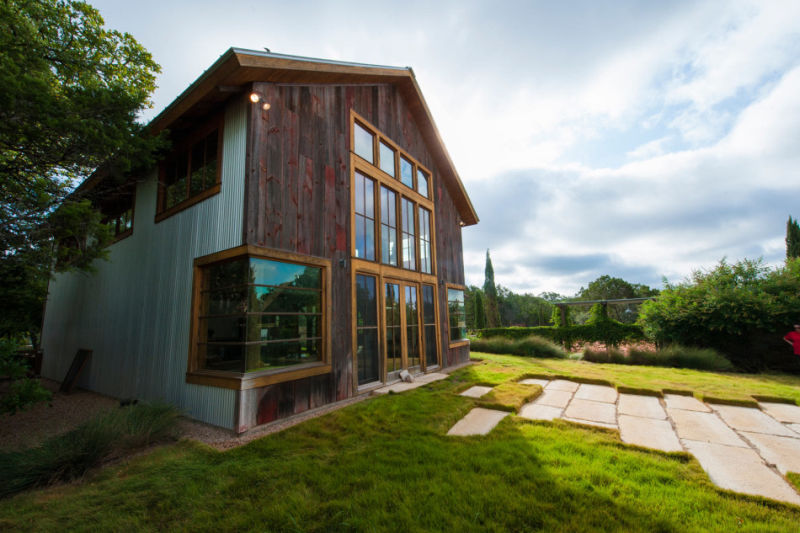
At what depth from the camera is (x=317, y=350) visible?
5.26m

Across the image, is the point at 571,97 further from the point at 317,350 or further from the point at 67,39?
the point at 67,39

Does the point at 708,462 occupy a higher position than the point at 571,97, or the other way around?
the point at 571,97

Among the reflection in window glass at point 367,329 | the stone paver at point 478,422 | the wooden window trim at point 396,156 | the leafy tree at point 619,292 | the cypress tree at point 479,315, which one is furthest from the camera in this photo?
the leafy tree at point 619,292

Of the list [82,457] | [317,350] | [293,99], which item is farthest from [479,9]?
[82,457]

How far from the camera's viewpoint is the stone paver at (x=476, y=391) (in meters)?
5.27

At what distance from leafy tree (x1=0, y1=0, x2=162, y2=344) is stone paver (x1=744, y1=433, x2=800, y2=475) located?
889 cm

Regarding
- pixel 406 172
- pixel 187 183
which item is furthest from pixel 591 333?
pixel 187 183

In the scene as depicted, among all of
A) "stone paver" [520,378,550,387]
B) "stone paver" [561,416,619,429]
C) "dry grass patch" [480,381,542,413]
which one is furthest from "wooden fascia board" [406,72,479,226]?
"stone paver" [561,416,619,429]

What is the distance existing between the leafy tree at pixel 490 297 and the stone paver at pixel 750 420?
789 inches

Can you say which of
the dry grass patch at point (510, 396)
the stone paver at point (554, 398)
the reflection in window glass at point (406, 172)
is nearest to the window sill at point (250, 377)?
the dry grass patch at point (510, 396)

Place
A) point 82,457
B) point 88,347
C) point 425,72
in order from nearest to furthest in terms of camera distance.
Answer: point 82,457 < point 88,347 < point 425,72

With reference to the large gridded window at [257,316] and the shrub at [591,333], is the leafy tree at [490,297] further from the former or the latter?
the large gridded window at [257,316]

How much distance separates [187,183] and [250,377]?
3877 mm

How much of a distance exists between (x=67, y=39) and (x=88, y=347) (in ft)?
23.3
